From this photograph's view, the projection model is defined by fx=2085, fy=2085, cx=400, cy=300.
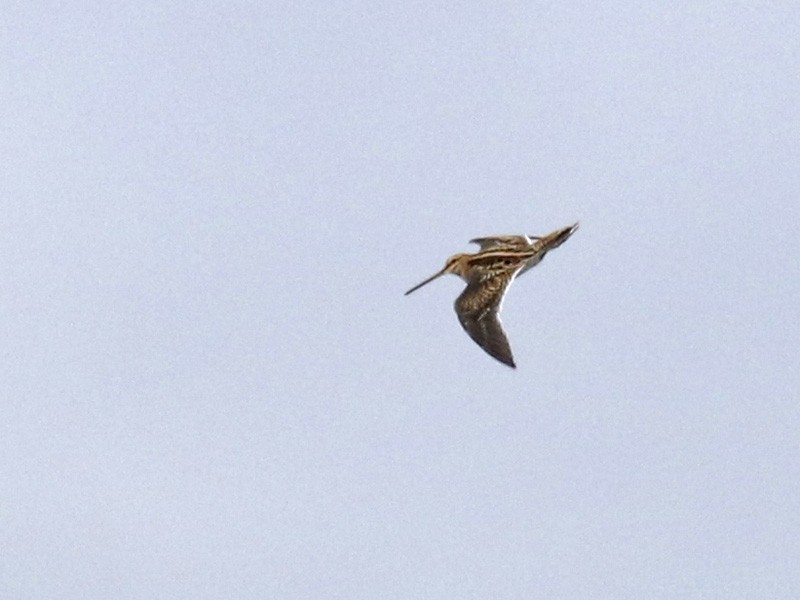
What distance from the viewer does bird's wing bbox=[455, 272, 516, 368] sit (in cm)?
6594

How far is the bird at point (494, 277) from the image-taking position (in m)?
66.4

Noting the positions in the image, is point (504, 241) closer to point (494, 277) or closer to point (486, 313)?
point (494, 277)

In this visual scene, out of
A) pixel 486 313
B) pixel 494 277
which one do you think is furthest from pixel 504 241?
pixel 486 313

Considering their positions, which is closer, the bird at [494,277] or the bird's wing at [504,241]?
the bird at [494,277]

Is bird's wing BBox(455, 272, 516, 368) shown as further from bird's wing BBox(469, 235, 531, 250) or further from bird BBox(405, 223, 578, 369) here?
bird's wing BBox(469, 235, 531, 250)

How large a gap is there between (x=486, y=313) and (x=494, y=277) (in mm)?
1837

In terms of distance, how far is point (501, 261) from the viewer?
6888cm

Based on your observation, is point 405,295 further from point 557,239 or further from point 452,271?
point 557,239

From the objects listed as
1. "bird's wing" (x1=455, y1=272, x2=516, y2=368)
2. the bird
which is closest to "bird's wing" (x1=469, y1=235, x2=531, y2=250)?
the bird

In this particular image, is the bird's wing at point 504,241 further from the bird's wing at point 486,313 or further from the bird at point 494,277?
the bird's wing at point 486,313

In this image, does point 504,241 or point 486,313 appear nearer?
point 486,313

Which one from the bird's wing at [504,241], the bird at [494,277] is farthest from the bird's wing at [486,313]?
the bird's wing at [504,241]

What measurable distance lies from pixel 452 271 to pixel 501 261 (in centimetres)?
339

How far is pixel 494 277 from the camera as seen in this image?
68562 millimetres
